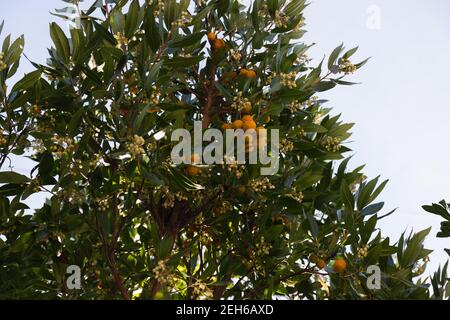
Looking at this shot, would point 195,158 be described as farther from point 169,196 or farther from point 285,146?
point 285,146

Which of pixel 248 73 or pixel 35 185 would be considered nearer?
pixel 35 185

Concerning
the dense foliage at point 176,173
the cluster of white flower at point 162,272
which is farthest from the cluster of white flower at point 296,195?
the cluster of white flower at point 162,272

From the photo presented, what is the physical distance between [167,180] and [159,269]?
0.52 m

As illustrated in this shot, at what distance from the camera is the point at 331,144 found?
421 centimetres

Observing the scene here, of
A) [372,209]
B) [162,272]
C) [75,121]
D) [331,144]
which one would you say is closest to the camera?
[162,272]

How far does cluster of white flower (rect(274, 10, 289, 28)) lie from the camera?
4.29 m

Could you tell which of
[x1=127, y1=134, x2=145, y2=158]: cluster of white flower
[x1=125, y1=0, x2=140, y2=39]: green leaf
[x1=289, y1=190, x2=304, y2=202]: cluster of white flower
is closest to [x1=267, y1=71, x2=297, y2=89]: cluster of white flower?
[x1=289, y1=190, x2=304, y2=202]: cluster of white flower

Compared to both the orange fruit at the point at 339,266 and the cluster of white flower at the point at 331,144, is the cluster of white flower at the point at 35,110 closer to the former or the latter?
the cluster of white flower at the point at 331,144

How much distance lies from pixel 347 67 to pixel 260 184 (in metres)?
1.15

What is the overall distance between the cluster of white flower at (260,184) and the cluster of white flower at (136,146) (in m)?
0.74

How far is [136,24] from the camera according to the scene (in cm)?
377

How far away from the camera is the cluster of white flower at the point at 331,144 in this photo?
4180 millimetres

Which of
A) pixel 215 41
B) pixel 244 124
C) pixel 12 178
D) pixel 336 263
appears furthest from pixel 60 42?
pixel 336 263

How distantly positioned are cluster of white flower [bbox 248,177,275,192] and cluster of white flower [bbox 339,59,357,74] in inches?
41.4
